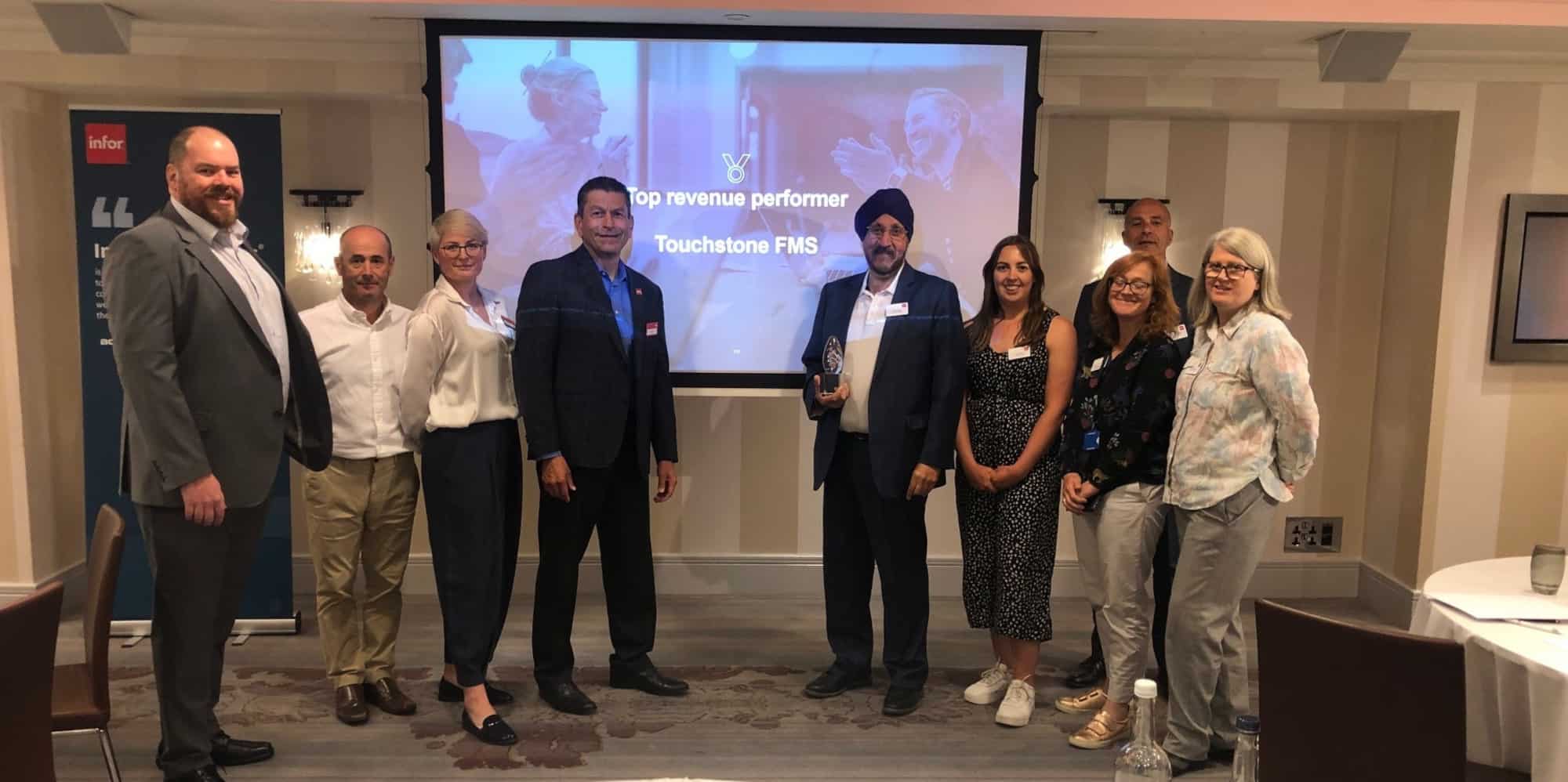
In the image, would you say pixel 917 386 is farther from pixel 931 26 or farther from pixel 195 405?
pixel 195 405

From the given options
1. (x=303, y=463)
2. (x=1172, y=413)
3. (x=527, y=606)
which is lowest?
(x=527, y=606)

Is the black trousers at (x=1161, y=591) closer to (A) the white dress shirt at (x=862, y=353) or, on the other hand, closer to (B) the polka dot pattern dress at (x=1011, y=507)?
(B) the polka dot pattern dress at (x=1011, y=507)

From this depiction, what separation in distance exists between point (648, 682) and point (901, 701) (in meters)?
0.89

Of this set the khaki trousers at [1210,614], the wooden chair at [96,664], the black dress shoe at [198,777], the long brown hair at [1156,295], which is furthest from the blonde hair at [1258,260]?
the black dress shoe at [198,777]

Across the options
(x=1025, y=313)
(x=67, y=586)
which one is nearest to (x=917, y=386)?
(x=1025, y=313)

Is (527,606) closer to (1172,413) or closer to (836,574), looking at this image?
(836,574)

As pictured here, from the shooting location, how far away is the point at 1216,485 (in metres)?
2.62

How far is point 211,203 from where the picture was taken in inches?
100

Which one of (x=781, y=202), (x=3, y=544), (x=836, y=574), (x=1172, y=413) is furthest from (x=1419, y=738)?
(x=3, y=544)

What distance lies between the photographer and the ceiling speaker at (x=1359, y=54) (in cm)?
358

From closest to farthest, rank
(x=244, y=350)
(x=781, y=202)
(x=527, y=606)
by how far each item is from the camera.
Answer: (x=244, y=350) < (x=781, y=202) < (x=527, y=606)

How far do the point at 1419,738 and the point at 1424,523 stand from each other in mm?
2925

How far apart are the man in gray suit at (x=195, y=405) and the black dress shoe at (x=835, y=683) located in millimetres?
1848

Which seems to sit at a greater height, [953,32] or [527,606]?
[953,32]
